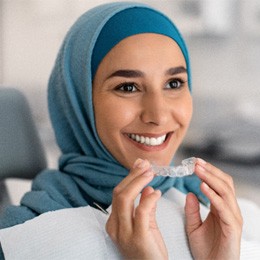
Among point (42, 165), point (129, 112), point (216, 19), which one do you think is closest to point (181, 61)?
point (129, 112)

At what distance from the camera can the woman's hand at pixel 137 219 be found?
0.72 meters

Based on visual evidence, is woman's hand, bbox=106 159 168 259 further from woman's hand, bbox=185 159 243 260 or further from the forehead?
the forehead

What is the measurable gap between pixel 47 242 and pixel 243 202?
1.62 ft

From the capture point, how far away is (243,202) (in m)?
1.08

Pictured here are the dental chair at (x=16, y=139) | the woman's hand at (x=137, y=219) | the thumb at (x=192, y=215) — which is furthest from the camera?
the dental chair at (x=16, y=139)

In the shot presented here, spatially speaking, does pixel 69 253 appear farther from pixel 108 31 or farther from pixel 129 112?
pixel 108 31

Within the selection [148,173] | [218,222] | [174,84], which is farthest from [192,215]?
[174,84]

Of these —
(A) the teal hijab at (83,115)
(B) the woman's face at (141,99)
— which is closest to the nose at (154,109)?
(B) the woman's face at (141,99)

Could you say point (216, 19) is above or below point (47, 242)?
above

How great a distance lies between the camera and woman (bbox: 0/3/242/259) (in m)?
0.80

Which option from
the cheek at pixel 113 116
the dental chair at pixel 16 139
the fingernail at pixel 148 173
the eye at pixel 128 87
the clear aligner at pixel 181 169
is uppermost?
the eye at pixel 128 87

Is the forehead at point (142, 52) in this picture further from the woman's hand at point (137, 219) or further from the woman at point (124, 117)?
the woman's hand at point (137, 219)

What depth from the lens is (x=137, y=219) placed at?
2.36ft

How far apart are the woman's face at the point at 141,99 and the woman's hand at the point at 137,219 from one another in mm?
144
